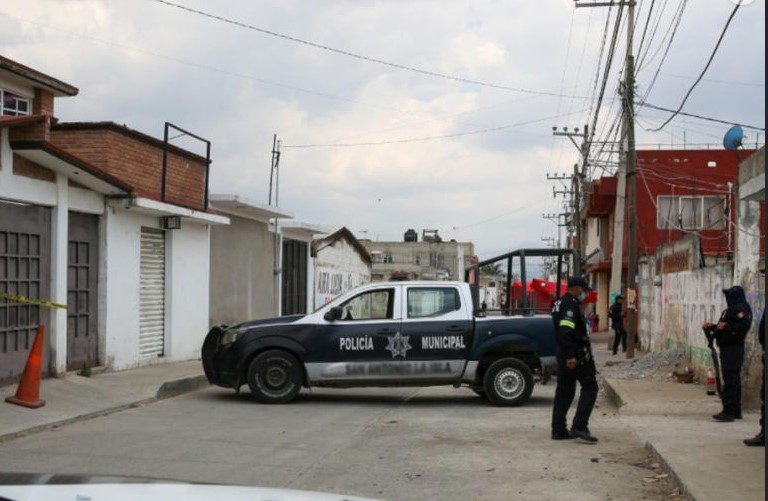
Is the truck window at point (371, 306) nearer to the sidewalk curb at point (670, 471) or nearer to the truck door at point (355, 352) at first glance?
the truck door at point (355, 352)

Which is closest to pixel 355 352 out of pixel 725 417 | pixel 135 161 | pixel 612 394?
pixel 612 394

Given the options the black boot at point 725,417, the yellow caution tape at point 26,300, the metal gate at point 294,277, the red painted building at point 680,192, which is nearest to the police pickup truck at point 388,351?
the yellow caution tape at point 26,300

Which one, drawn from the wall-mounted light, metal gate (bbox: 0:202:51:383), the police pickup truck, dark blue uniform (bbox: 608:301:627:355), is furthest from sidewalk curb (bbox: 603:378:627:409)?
dark blue uniform (bbox: 608:301:627:355)

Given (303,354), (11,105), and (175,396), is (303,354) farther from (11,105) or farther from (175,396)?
(11,105)

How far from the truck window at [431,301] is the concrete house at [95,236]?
17.4 ft

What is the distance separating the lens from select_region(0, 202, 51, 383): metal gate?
12.0m

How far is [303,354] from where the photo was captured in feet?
42.0

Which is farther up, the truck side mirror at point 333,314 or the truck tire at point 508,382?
the truck side mirror at point 333,314

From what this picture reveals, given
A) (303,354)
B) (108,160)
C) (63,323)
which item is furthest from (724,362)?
(108,160)

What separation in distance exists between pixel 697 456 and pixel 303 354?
626 centimetres

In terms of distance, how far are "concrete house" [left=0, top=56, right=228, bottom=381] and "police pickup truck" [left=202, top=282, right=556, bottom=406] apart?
8.74 feet

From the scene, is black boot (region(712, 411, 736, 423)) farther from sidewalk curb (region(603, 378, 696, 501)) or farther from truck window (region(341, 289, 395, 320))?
truck window (region(341, 289, 395, 320))

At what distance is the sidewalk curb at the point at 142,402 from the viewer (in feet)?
32.6

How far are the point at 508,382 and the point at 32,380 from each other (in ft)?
22.0
